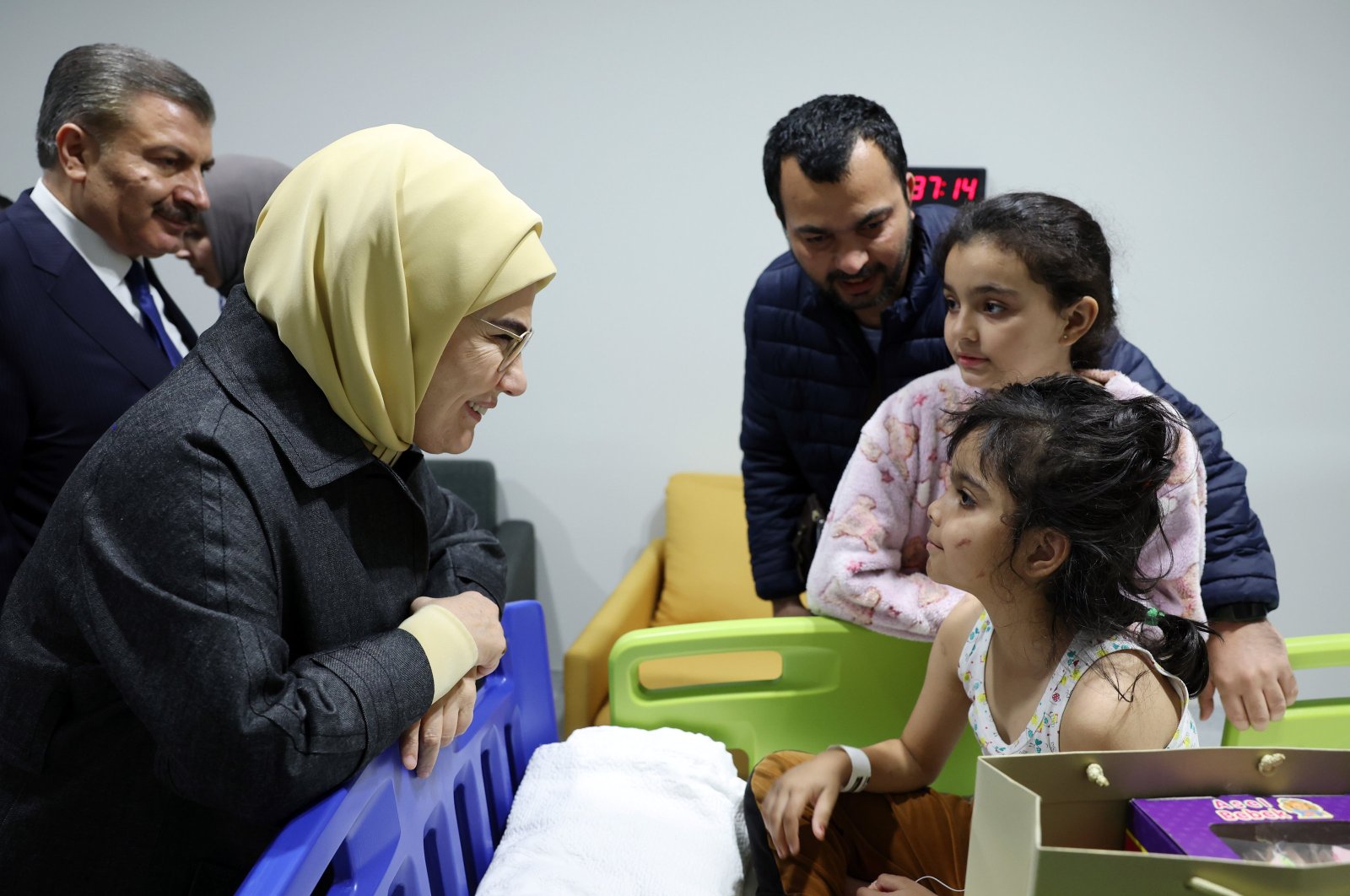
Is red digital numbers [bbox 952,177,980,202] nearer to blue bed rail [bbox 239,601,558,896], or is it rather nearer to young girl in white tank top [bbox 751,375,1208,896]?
young girl in white tank top [bbox 751,375,1208,896]

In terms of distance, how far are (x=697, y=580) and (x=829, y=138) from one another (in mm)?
1697

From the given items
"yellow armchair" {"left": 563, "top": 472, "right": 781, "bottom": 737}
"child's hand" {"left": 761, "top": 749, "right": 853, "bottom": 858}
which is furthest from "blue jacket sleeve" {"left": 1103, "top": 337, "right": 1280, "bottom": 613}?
"yellow armchair" {"left": 563, "top": 472, "right": 781, "bottom": 737}

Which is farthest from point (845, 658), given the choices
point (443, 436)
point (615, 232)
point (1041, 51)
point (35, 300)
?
point (1041, 51)

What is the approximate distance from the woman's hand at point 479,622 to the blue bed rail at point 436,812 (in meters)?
0.14

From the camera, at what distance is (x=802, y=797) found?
1.39m

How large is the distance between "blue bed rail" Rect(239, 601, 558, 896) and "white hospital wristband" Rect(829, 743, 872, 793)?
1.68 ft

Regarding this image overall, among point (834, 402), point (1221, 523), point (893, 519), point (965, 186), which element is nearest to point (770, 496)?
point (834, 402)

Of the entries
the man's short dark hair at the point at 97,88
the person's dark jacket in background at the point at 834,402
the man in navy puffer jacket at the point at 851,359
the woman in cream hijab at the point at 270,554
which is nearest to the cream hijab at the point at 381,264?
the woman in cream hijab at the point at 270,554

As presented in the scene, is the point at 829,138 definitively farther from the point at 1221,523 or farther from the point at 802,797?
the point at 802,797

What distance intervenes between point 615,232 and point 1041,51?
1.34 metres

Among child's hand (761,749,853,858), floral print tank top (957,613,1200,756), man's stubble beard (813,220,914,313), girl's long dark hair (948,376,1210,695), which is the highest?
man's stubble beard (813,220,914,313)

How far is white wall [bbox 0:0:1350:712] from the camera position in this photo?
283 centimetres

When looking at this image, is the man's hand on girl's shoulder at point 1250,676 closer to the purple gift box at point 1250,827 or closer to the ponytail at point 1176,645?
the ponytail at point 1176,645

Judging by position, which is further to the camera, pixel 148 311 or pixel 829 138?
pixel 148 311
